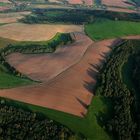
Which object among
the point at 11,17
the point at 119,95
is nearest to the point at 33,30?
the point at 11,17

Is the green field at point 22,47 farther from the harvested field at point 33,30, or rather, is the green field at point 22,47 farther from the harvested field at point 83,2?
the harvested field at point 83,2

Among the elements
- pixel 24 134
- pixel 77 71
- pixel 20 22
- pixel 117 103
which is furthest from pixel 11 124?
pixel 20 22

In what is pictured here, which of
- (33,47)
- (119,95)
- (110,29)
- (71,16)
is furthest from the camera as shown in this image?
(71,16)

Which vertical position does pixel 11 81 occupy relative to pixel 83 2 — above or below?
below

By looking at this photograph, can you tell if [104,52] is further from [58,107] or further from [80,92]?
[58,107]

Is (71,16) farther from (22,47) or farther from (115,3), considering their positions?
(22,47)

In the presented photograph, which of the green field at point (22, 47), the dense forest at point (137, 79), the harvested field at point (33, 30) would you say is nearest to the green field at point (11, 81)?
the green field at point (22, 47)

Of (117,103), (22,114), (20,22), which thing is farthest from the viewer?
(20,22)
